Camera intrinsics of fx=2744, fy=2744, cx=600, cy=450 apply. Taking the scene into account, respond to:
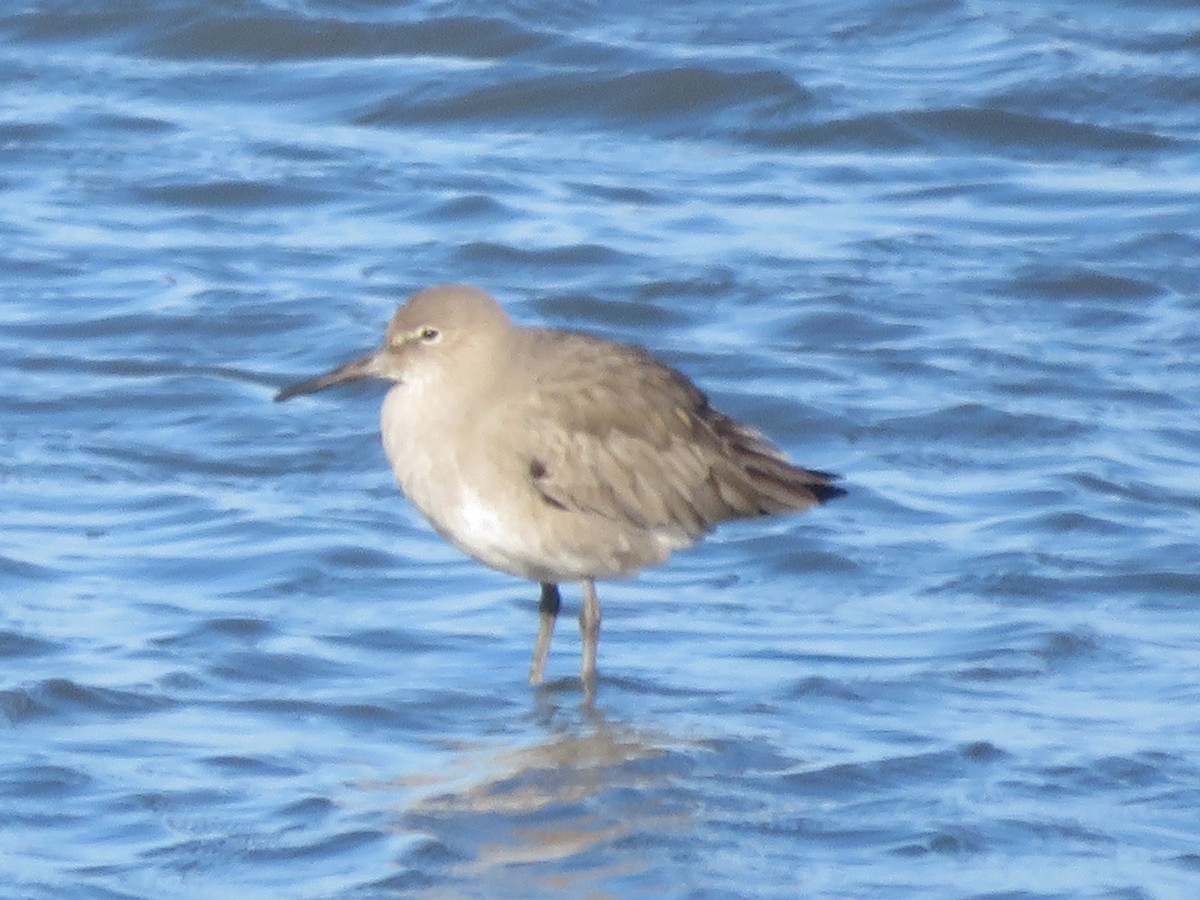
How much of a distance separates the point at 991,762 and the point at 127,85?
8.58 metres

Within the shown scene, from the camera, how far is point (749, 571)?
328 inches

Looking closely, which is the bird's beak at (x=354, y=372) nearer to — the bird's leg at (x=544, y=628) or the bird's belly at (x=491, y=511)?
the bird's belly at (x=491, y=511)

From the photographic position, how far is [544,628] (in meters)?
7.53

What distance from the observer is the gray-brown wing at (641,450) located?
7391mm

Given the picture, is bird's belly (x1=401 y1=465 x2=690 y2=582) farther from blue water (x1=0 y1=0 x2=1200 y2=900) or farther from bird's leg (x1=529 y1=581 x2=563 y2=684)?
blue water (x1=0 y1=0 x2=1200 y2=900)

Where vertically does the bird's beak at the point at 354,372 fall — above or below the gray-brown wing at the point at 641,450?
above

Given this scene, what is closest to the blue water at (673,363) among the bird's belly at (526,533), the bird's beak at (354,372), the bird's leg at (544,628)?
the bird's leg at (544,628)

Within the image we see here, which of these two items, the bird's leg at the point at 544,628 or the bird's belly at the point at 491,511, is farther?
the bird's leg at the point at 544,628

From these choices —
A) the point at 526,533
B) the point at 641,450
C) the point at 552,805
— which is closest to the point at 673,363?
the point at 641,450

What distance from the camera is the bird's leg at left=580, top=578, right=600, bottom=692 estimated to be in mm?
7379

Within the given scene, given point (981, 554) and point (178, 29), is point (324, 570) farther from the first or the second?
point (178, 29)

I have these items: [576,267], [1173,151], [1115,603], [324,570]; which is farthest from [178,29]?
[1115,603]

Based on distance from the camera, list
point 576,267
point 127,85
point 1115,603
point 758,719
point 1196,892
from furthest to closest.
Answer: point 127,85 < point 576,267 < point 1115,603 < point 758,719 < point 1196,892

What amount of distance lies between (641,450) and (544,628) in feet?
1.83
